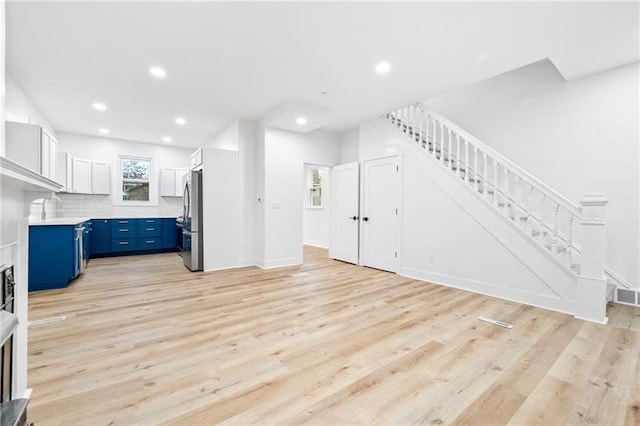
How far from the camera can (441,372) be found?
6.23 ft

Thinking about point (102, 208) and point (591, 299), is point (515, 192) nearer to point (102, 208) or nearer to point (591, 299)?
point (591, 299)

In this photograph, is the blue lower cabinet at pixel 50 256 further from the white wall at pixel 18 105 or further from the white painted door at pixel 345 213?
the white painted door at pixel 345 213

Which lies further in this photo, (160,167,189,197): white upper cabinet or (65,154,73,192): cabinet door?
(160,167,189,197): white upper cabinet

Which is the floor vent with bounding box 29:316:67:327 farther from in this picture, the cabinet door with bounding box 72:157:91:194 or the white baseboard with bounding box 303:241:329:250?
the white baseboard with bounding box 303:241:329:250

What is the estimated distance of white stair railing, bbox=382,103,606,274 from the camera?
321 centimetres

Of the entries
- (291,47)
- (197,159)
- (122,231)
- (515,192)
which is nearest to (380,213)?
Answer: (515,192)

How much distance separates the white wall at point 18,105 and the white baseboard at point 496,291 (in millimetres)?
6022

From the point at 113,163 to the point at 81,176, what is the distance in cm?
79

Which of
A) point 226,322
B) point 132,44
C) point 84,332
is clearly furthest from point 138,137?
point 226,322

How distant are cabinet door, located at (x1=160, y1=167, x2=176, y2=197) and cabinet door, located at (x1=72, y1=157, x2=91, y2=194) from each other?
1.47 meters

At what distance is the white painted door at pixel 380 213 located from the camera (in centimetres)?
487

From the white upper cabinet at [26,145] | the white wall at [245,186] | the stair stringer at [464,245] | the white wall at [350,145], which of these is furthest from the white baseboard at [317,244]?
the white upper cabinet at [26,145]

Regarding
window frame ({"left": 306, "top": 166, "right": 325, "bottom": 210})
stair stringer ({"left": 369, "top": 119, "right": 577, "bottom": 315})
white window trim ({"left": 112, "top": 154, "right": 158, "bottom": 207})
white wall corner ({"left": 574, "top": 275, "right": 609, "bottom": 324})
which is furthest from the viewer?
window frame ({"left": 306, "top": 166, "right": 325, "bottom": 210})

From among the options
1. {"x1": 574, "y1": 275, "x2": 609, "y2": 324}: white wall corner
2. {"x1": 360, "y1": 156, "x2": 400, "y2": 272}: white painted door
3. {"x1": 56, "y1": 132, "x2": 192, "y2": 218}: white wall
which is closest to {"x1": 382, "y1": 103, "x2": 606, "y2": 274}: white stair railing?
{"x1": 574, "y1": 275, "x2": 609, "y2": 324}: white wall corner
